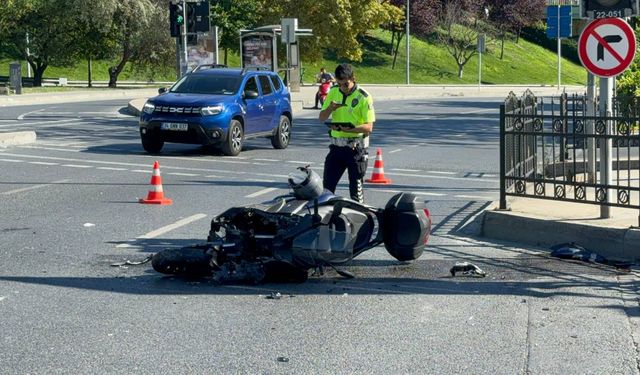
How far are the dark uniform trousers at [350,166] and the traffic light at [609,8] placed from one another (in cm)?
267

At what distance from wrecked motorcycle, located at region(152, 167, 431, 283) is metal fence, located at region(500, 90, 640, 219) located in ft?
8.12

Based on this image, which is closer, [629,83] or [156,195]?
[156,195]

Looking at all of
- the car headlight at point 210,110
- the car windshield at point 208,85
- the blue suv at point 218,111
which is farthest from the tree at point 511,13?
the car headlight at point 210,110

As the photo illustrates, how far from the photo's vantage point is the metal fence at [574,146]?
11.0 meters

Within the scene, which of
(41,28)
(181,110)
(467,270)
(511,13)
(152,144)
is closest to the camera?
(467,270)

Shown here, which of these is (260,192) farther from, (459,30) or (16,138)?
(459,30)

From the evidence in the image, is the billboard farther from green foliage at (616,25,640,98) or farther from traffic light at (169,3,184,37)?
green foliage at (616,25,640,98)

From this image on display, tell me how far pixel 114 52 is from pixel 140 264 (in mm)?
53430

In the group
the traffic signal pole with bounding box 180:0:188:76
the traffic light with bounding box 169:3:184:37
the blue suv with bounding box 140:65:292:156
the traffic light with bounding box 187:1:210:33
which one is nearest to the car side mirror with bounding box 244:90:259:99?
the blue suv with bounding box 140:65:292:156

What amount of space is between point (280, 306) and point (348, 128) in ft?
11.7

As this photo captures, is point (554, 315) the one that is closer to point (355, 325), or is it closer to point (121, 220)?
point (355, 325)

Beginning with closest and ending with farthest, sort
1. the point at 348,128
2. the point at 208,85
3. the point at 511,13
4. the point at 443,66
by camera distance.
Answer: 1. the point at 348,128
2. the point at 208,85
3. the point at 443,66
4. the point at 511,13

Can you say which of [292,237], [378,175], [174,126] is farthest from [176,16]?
[292,237]

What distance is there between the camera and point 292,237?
8.84m
